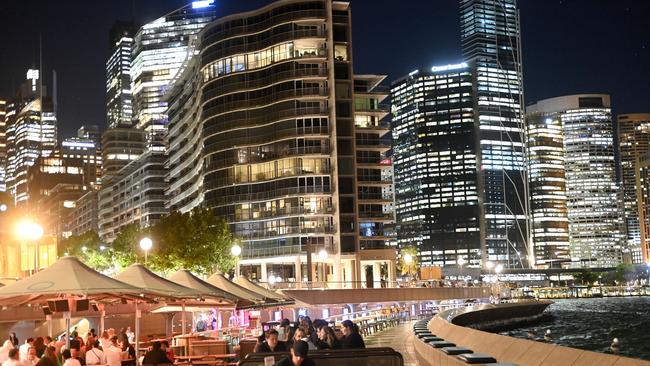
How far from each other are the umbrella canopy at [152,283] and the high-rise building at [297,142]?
92673 millimetres

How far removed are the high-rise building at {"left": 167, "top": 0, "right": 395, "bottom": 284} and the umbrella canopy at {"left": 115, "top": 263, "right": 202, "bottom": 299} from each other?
92.7 metres

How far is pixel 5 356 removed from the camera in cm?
1955

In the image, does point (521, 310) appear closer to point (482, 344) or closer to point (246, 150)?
point (246, 150)

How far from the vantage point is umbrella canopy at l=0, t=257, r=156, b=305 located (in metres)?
17.2

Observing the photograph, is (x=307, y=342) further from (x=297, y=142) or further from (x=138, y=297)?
(x=297, y=142)

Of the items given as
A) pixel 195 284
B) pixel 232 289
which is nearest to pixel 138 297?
pixel 195 284

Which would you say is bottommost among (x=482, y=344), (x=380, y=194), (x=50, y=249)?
(x=482, y=344)

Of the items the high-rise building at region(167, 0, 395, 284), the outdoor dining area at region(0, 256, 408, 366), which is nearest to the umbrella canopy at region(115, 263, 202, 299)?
the outdoor dining area at region(0, 256, 408, 366)

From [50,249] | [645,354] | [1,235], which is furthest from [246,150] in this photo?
[645,354]

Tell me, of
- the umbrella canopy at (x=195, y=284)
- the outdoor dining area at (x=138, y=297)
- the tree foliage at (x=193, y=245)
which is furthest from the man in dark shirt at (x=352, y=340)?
the tree foliage at (x=193, y=245)

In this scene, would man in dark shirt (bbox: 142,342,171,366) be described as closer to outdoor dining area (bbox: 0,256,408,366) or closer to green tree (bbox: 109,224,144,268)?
outdoor dining area (bbox: 0,256,408,366)

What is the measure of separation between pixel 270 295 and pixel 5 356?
53.3ft

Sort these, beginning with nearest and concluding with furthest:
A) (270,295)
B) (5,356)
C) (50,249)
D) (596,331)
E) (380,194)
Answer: (5,356) < (270,295) < (50,249) < (596,331) < (380,194)

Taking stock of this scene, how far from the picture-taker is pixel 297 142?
388 feet
